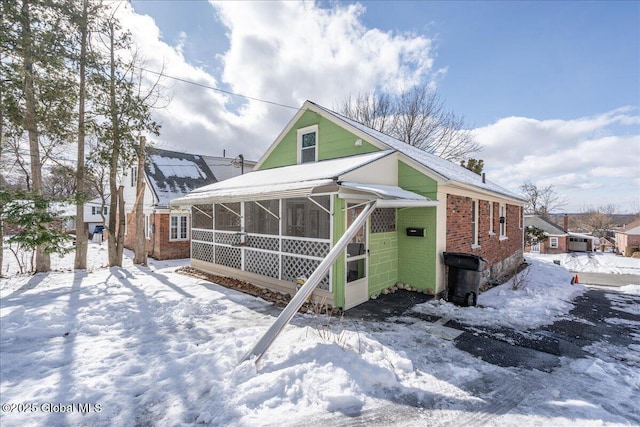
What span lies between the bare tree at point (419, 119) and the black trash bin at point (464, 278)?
16.6 meters

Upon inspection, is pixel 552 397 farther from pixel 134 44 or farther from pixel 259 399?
pixel 134 44

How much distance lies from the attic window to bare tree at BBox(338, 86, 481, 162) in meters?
11.7

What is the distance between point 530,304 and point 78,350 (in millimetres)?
10236

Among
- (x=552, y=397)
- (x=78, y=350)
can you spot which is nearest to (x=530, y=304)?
(x=552, y=397)

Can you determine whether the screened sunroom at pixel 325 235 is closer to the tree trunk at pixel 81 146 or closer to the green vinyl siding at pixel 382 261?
the green vinyl siding at pixel 382 261

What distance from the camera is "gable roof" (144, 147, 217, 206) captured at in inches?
634

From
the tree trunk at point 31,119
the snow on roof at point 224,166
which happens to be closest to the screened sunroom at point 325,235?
the tree trunk at point 31,119

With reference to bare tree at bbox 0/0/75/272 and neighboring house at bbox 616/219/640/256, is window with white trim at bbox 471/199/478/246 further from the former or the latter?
neighboring house at bbox 616/219/640/256

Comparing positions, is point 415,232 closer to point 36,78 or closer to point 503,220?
point 503,220

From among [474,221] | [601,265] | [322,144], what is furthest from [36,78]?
[601,265]

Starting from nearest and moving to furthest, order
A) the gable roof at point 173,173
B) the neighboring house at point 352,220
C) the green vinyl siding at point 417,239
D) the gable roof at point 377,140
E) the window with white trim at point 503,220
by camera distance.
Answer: the neighboring house at point 352,220, the green vinyl siding at point 417,239, the gable roof at point 377,140, the window with white trim at point 503,220, the gable roof at point 173,173

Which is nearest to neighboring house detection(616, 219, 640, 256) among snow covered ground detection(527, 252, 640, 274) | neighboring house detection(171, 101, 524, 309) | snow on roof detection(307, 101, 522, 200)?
snow covered ground detection(527, 252, 640, 274)

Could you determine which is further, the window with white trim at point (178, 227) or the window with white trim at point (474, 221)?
the window with white trim at point (178, 227)

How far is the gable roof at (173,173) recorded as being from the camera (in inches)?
634
